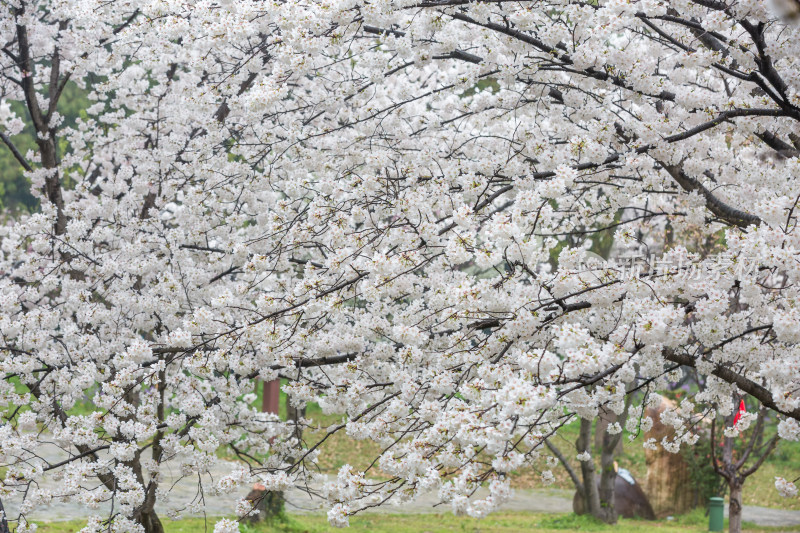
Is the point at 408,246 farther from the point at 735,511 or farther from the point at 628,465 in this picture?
the point at 628,465

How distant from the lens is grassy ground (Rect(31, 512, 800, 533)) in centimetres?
971

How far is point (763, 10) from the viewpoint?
351cm

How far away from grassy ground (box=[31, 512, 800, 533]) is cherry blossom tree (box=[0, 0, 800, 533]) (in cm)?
305

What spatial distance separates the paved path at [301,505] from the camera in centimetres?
977

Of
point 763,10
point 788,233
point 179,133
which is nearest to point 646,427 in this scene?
point 788,233

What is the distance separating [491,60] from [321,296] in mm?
2099

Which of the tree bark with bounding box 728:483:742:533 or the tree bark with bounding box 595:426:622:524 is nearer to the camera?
the tree bark with bounding box 728:483:742:533

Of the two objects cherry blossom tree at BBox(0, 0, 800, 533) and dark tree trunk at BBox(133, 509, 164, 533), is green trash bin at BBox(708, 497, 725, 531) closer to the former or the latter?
cherry blossom tree at BBox(0, 0, 800, 533)

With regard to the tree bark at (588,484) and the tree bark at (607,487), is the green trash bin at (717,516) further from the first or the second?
the tree bark at (588,484)

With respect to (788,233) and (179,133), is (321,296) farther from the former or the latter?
(179,133)

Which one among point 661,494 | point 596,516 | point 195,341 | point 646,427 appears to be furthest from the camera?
point 661,494

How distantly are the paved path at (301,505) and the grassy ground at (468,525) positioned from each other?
31cm

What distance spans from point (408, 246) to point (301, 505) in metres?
9.01

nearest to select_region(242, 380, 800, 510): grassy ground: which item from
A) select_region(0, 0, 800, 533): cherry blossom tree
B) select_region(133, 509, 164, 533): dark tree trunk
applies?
select_region(133, 509, 164, 533): dark tree trunk
